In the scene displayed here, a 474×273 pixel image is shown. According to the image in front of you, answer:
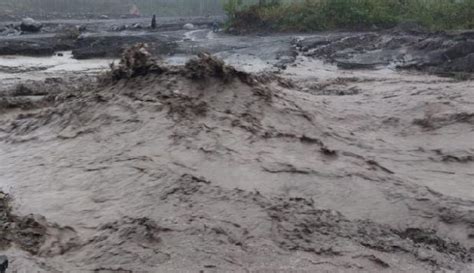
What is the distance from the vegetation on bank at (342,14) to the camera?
1902 centimetres

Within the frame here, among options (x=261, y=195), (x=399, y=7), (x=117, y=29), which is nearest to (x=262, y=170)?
(x=261, y=195)

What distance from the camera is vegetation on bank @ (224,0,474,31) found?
1902cm

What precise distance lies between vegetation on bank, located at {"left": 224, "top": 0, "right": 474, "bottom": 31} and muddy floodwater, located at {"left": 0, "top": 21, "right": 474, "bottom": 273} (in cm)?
1211

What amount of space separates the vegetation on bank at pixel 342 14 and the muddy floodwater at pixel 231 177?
12113mm

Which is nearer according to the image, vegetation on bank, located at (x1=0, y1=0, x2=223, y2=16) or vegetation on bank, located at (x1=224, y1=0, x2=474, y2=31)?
vegetation on bank, located at (x1=224, y1=0, x2=474, y2=31)

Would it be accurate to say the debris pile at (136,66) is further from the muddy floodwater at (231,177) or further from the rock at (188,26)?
the rock at (188,26)

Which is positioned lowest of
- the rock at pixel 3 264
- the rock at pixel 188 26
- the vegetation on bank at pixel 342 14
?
the rock at pixel 3 264

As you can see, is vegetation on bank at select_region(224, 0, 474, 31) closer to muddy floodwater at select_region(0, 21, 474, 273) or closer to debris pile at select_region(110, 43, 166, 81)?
muddy floodwater at select_region(0, 21, 474, 273)

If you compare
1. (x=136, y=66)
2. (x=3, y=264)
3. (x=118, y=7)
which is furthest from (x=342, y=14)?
(x=118, y=7)

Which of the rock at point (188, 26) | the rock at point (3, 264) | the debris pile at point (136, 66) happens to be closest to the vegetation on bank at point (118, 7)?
the rock at point (188, 26)

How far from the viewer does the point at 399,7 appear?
21.2 m

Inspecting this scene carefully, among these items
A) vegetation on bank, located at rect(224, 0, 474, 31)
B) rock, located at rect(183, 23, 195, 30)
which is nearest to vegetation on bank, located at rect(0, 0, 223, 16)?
rock, located at rect(183, 23, 195, 30)

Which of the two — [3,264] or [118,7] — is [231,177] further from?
[118,7]

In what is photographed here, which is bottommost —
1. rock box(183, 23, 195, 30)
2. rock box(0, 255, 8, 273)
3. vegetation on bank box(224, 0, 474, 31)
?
rock box(0, 255, 8, 273)
